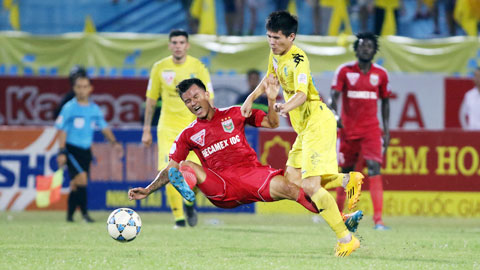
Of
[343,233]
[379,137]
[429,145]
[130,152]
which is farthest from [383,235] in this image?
[130,152]

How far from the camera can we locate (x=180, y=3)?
19.8 m

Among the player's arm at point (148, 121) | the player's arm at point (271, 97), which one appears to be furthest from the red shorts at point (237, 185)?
the player's arm at point (148, 121)

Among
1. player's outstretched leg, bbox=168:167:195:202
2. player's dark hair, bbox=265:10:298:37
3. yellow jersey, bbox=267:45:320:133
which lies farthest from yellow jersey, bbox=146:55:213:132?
player's outstretched leg, bbox=168:167:195:202

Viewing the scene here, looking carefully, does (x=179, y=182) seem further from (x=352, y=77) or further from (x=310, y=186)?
(x=352, y=77)

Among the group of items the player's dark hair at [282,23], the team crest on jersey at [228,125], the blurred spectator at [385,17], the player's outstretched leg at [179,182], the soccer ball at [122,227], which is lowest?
the soccer ball at [122,227]

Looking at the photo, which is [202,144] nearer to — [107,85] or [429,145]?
[429,145]

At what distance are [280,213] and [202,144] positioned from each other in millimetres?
5325

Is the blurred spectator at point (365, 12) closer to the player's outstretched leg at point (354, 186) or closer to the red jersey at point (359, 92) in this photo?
the red jersey at point (359, 92)

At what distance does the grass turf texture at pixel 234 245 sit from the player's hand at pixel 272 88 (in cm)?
136

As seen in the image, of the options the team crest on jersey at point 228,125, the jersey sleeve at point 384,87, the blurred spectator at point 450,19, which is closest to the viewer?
the team crest on jersey at point 228,125

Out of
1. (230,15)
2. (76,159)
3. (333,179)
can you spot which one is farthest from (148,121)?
(230,15)

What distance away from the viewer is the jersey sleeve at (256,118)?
809 cm

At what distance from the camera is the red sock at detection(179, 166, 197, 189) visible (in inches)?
304

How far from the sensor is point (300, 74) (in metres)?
7.96
